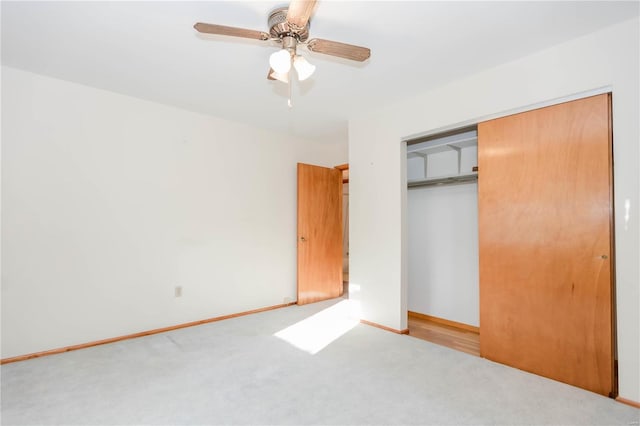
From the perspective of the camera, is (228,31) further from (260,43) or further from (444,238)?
(444,238)

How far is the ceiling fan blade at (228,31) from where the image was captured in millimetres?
1696

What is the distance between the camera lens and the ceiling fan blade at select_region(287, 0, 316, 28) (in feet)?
5.02

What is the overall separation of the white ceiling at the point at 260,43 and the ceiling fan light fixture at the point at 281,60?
0.35m

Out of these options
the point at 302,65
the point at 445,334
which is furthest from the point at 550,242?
the point at 302,65

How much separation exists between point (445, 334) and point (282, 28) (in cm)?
326

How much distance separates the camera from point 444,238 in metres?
3.80

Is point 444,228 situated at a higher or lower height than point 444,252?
higher

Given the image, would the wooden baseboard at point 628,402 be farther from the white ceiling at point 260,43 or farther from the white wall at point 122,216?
the white wall at point 122,216

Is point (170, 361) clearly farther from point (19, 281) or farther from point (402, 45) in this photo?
point (402, 45)

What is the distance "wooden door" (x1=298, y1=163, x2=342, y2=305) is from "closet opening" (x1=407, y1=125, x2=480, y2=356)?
1278mm

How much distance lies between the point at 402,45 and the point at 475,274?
8.27 ft

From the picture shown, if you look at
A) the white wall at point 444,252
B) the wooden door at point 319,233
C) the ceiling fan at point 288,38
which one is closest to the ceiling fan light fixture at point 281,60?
the ceiling fan at point 288,38

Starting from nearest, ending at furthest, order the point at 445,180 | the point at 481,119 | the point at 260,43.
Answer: the point at 260,43
the point at 481,119
the point at 445,180

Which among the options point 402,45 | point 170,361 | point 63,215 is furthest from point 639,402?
point 63,215
